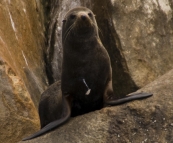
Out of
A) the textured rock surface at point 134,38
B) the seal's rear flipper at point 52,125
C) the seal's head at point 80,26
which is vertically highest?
the seal's head at point 80,26

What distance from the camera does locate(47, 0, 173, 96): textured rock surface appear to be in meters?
8.33

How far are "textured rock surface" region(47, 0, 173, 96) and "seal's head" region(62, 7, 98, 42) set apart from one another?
1998mm

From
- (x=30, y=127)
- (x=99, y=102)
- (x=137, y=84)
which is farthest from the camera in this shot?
(x=137, y=84)

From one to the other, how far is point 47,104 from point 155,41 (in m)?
2.66

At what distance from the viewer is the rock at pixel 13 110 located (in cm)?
676

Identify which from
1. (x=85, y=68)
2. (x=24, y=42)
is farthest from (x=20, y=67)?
(x=85, y=68)

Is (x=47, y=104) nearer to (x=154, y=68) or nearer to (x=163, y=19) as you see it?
(x=154, y=68)

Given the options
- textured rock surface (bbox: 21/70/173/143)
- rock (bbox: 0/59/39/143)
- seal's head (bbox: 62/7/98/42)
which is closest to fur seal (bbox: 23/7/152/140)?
seal's head (bbox: 62/7/98/42)

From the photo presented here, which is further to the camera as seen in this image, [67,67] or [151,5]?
[151,5]

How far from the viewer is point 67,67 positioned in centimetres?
628

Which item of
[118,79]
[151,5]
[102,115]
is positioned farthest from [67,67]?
[151,5]

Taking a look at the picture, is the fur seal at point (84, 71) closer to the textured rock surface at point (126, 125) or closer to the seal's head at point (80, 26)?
the seal's head at point (80, 26)

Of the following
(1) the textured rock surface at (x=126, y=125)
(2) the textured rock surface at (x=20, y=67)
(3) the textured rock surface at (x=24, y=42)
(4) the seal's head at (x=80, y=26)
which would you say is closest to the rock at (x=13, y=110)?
(2) the textured rock surface at (x=20, y=67)

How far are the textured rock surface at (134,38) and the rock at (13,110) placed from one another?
184cm
